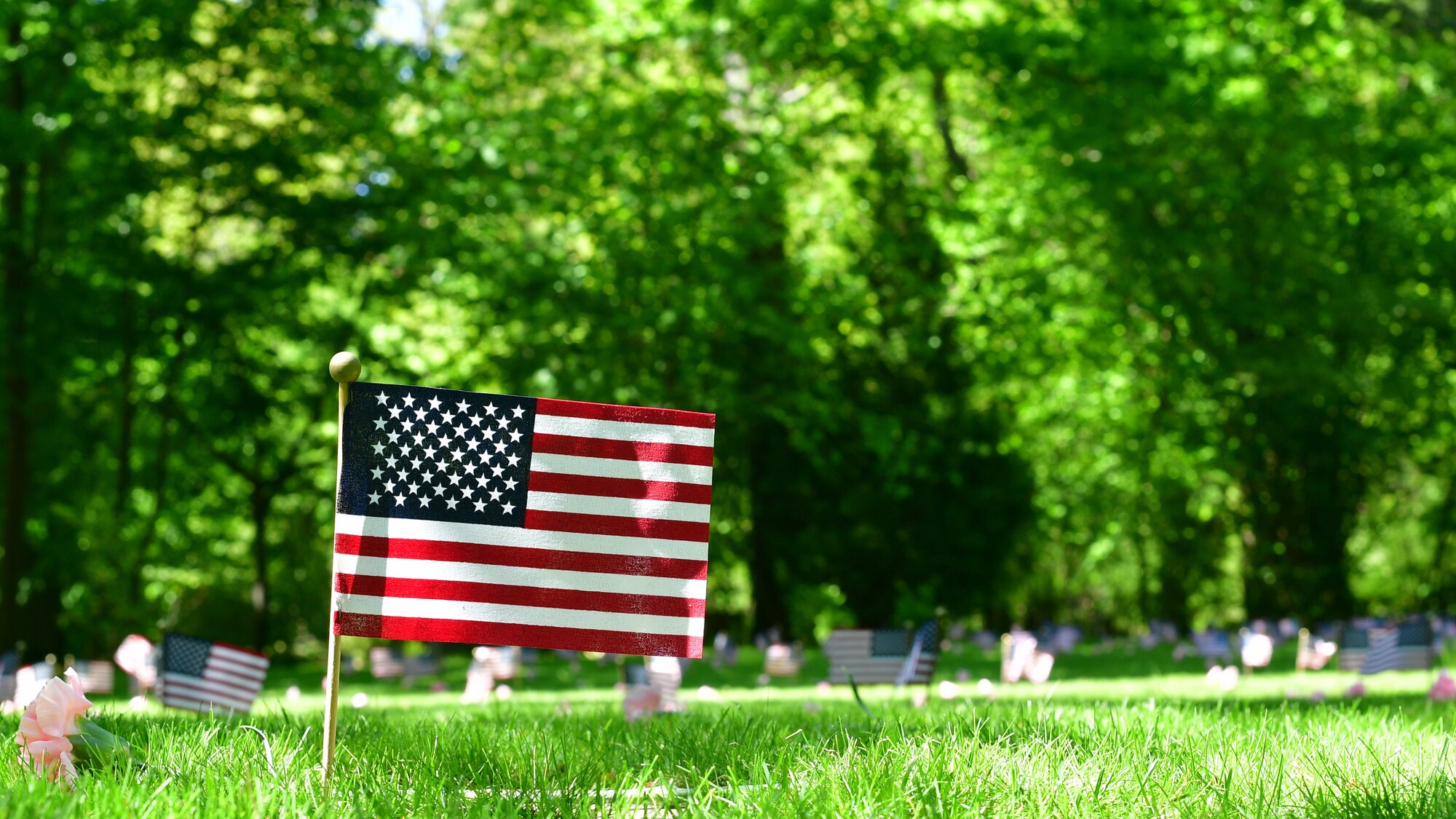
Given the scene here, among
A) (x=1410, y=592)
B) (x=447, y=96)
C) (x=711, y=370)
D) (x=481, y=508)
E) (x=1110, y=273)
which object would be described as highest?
(x=447, y=96)

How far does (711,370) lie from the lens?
18.4 m

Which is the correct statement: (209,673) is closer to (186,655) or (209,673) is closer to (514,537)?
(186,655)

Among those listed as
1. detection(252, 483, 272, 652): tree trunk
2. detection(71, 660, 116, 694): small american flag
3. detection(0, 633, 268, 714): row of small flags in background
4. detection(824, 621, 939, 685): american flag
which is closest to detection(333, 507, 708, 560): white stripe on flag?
detection(0, 633, 268, 714): row of small flags in background

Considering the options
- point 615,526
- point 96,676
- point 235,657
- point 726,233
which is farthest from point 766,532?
point 615,526

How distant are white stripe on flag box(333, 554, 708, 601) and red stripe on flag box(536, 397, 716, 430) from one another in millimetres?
461

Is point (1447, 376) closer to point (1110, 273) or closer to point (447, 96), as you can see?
point (1110, 273)

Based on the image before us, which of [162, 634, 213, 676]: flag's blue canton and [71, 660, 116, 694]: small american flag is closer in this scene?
[162, 634, 213, 676]: flag's blue canton

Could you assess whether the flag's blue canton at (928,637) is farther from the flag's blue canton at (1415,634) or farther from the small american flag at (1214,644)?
the small american flag at (1214,644)

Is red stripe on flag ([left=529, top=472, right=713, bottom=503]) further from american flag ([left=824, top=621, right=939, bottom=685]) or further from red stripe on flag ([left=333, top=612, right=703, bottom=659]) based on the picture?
american flag ([left=824, top=621, right=939, bottom=685])

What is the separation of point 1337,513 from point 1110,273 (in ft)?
24.8

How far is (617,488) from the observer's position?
412 cm

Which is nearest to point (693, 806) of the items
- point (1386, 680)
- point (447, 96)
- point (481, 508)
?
point (481, 508)

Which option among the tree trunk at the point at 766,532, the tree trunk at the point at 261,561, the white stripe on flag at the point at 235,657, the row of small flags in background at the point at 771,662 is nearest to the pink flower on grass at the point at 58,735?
the row of small flags in background at the point at 771,662

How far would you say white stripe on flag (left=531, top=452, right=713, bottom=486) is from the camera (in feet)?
13.4
